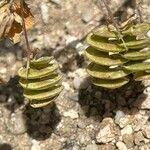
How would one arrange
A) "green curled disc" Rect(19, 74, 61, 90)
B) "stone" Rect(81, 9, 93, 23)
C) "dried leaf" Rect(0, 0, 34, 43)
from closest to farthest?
"green curled disc" Rect(19, 74, 61, 90) → "dried leaf" Rect(0, 0, 34, 43) → "stone" Rect(81, 9, 93, 23)

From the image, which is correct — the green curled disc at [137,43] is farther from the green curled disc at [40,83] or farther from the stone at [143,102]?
the stone at [143,102]

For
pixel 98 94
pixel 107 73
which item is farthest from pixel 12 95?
pixel 107 73

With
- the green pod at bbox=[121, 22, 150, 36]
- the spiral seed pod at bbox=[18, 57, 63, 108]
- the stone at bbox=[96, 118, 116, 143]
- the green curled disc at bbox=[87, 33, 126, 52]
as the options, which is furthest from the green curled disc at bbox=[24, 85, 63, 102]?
the stone at bbox=[96, 118, 116, 143]

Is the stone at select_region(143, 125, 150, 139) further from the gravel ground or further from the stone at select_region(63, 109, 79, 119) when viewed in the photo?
the stone at select_region(63, 109, 79, 119)

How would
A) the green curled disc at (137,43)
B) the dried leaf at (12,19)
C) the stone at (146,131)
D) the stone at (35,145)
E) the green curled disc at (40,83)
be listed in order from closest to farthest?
the green curled disc at (137,43), the green curled disc at (40,83), the dried leaf at (12,19), the stone at (146,131), the stone at (35,145)

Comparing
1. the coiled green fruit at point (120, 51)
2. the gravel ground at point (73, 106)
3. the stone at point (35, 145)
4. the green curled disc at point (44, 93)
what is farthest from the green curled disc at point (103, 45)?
the stone at point (35, 145)
